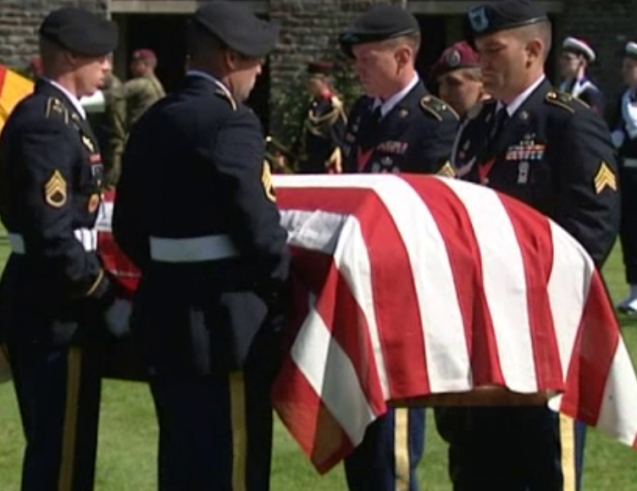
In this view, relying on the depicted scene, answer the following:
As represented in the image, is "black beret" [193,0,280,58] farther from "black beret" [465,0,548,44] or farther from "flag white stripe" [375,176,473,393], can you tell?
"black beret" [465,0,548,44]

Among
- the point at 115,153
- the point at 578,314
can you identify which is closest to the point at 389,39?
the point at 578,314

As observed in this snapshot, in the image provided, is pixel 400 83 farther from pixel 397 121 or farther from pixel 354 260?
pixel 354 260

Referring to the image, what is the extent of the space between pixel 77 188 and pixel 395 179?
1019 millimetres

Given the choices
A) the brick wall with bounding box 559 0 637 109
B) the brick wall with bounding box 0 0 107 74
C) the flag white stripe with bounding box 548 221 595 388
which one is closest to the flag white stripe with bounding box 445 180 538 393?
the flag white stripe with bounding box 548 221 595 388

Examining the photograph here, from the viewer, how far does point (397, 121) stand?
6.84 meters

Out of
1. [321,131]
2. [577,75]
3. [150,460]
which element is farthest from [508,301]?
[321,131]

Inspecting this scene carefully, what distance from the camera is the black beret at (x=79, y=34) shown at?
241 inches

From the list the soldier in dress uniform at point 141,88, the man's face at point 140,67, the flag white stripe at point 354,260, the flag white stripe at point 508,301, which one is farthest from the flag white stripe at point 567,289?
the man's face at point 140,67

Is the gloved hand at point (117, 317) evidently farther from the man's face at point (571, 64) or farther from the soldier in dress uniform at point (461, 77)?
the man's face at point (571, 64)

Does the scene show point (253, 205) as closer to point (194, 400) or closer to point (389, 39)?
point (194, 400)

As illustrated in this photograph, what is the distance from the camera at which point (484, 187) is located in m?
5.72

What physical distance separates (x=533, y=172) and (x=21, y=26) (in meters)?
20.1

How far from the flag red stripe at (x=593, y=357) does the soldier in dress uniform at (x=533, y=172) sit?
21 centimetres

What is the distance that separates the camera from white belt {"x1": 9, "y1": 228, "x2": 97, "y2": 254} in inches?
235
